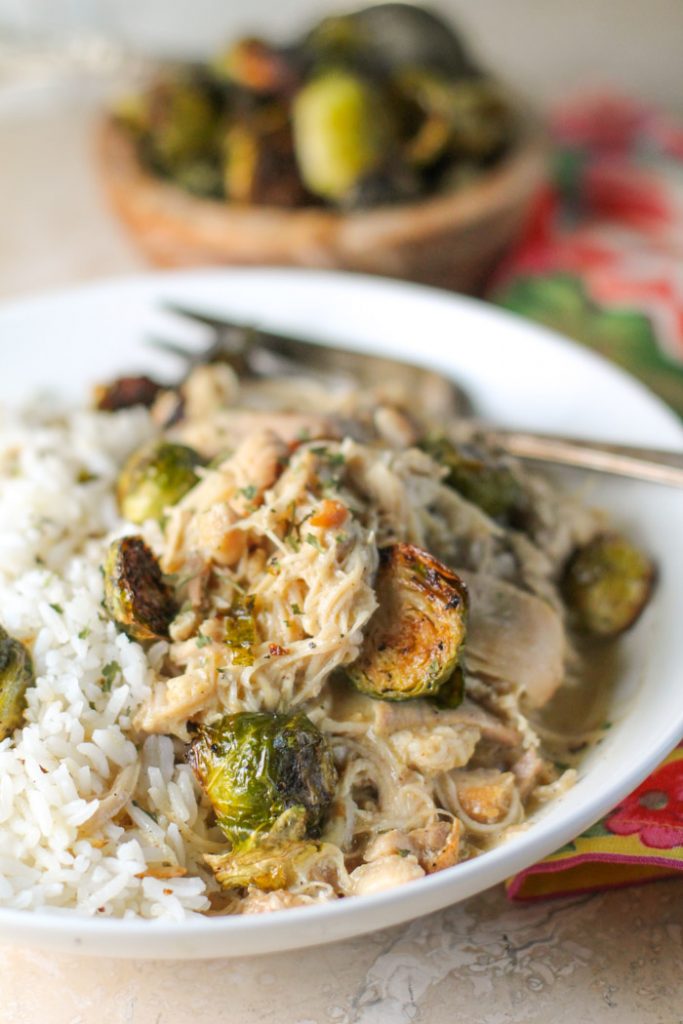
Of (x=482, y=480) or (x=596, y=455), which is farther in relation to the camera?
(x=596, y=455)

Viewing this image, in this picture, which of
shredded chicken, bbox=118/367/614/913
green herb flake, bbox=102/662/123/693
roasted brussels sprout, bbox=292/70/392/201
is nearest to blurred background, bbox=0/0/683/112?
roasted brussels sprout, bbox=292/70/392/201

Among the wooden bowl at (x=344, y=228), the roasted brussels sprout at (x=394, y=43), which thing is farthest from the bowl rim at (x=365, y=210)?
the roasted brussels sprout at (x=394, y=43)

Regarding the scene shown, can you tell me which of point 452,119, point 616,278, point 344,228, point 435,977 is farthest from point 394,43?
point 435,977

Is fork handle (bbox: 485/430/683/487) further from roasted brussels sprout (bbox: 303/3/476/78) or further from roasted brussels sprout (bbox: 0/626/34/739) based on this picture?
roasted brussels sprout (bbox: 303/3/476/78)

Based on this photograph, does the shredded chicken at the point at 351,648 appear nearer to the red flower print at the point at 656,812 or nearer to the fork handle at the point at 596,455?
the red flower print at the point at 656,812

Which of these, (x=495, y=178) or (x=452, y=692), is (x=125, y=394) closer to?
(x=452, y=692)

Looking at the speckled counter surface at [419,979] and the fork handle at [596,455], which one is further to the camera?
the fork handle at [596,455]

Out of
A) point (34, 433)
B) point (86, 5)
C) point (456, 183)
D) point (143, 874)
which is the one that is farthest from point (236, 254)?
point (86, 5)

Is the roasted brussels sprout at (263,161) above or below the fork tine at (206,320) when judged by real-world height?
above
